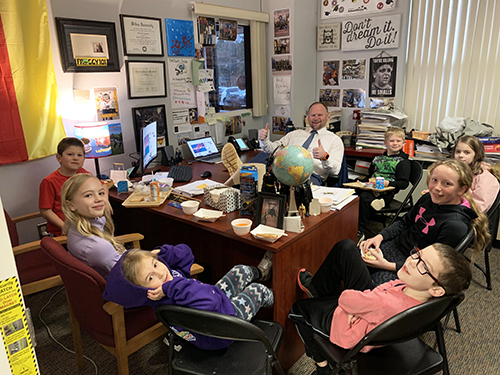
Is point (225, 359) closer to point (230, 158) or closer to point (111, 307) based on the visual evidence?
point (111, 307)

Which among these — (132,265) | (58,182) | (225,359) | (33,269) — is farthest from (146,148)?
(225,359)

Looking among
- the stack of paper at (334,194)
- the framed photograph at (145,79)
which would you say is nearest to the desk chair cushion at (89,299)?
the stack of paper at (334,194)

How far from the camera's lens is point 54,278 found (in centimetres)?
216

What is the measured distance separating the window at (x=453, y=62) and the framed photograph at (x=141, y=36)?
2.58 metres

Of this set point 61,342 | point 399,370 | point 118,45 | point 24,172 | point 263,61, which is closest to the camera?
point 399,370

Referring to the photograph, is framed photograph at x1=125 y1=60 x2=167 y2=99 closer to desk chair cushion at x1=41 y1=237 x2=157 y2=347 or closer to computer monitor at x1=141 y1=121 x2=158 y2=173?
computer monitor at x1=141 y1=121 x2=158 y2=173

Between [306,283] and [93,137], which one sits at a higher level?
[93,137]

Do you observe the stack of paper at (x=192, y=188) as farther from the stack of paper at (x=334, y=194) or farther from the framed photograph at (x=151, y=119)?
the framed photograph at (x=151, y=119)

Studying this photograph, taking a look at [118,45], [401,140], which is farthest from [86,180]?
[401,140]

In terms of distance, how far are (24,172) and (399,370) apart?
2.78 m

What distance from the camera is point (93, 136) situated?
112 inches

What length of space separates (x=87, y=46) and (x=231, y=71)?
170 centimetres

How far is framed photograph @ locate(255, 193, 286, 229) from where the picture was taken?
6.12 ft

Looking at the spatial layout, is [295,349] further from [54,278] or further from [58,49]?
[58,49]
